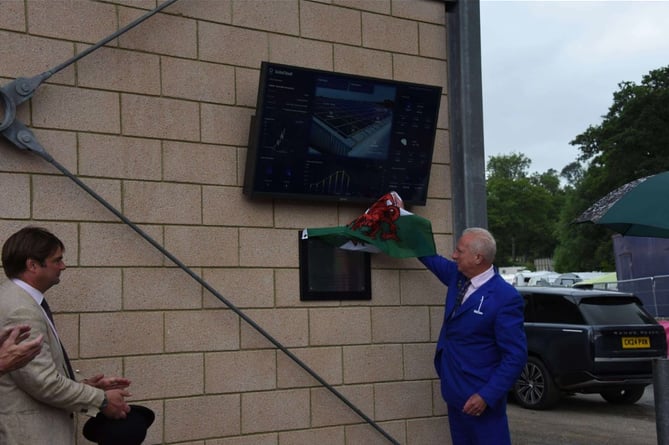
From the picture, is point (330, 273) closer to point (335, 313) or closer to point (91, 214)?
point (335, 313)

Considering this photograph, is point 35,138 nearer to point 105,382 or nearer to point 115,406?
point 105,382

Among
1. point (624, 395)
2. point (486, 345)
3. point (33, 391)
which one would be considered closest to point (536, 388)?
point (624, 395)

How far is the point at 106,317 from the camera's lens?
16.9ft

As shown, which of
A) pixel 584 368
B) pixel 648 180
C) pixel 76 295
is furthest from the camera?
pixel 584 368

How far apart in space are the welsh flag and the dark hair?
2.26 meters

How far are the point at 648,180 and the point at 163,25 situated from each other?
372 centimetres

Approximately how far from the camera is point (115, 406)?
160 inches

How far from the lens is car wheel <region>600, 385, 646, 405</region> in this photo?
1279 centimetres

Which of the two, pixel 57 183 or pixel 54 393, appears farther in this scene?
pixel 57 183

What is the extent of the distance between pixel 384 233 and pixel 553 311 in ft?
22.8

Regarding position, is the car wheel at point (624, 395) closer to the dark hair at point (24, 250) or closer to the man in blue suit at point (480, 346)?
the man in blue suit at point (480, 346)

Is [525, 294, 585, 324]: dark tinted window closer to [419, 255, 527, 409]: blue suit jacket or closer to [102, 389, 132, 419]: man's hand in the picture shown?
[419, 255, 527, 409]: blue suit jacket

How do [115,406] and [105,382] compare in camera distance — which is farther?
[105,382]

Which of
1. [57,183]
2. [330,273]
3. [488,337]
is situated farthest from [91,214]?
[488,337]
